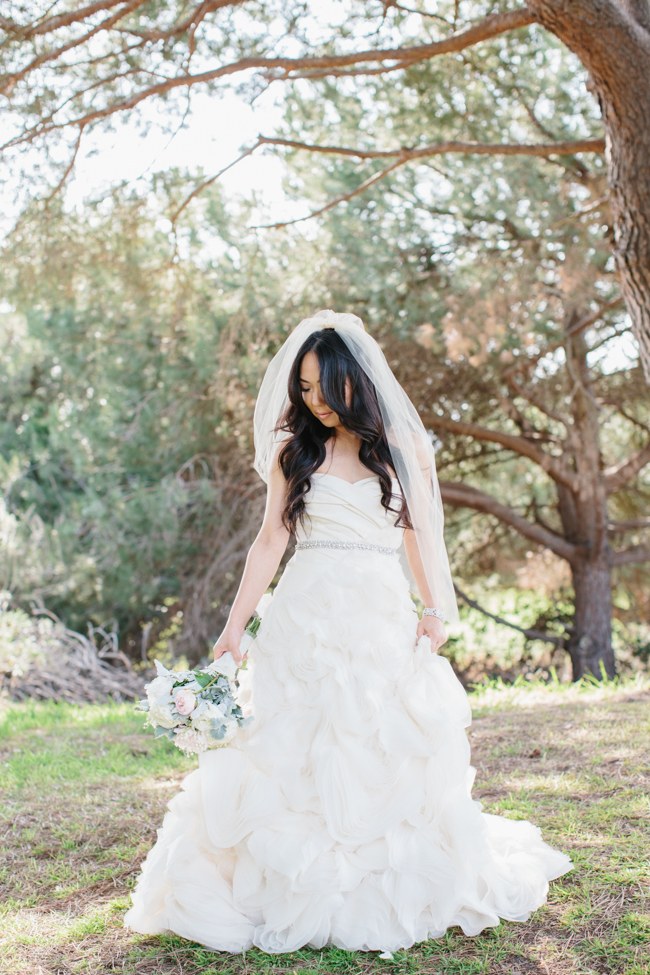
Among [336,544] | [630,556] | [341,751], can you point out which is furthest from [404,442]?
[630,556]

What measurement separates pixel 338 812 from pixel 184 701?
524 mm

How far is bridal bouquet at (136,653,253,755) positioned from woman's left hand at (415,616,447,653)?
2.09 feet

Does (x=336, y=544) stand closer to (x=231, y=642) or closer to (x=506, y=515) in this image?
(x=231, y=642)

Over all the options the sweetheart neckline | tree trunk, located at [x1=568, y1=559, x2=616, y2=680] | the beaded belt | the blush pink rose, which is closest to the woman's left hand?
the beaded belt

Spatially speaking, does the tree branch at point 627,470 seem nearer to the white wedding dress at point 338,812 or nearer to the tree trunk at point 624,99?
the tree trunk at point 624,99

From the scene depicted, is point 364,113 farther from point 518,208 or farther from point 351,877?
point 351,877

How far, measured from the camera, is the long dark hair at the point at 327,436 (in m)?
2.97

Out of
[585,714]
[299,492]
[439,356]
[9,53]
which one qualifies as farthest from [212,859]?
[439,356]

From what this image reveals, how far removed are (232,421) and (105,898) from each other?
21.5 ft

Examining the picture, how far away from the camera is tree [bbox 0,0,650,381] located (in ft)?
14.0

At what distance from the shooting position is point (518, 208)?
27.6 ft

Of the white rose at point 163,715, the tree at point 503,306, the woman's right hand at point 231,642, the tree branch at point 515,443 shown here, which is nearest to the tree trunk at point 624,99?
the tree at point 503,306

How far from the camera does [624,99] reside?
434cm

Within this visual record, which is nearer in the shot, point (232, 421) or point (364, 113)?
point (364, 113)
